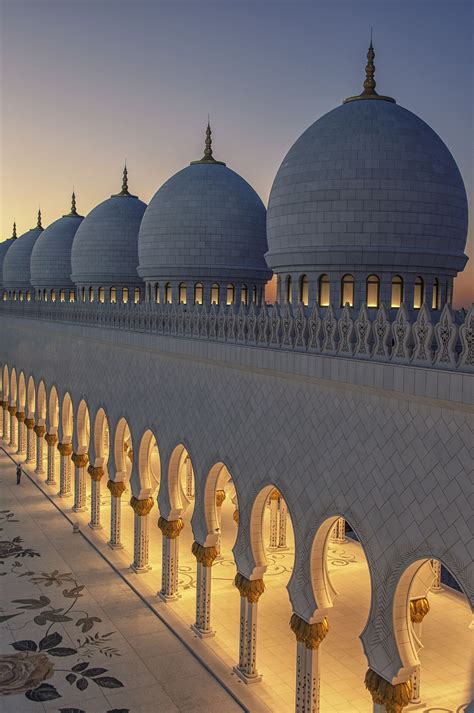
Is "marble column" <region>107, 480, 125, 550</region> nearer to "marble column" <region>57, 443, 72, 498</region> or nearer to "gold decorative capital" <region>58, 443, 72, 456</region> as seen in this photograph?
"gold decorative capital" <region>58, 443, 72, 456</region>

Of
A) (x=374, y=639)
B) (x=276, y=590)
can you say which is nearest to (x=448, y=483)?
(x=374, y=639)

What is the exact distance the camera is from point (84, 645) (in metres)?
13.9

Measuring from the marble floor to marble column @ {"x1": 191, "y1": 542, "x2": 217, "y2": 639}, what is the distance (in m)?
0.23

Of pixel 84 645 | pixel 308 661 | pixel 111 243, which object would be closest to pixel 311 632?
pixel 308 661

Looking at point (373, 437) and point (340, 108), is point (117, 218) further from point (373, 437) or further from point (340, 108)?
point (373, 437)

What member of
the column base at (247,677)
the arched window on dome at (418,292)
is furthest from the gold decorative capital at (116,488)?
the arched window on dome at (418,292)

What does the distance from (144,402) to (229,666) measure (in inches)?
248

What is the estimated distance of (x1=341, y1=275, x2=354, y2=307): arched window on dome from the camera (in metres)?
14.1

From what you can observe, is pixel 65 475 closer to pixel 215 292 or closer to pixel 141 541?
pixel 141 541

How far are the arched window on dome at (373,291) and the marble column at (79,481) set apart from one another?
37.6ft

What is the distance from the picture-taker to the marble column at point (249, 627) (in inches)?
496

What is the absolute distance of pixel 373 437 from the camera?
967cm

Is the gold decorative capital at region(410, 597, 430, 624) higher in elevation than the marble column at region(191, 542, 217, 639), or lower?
higher

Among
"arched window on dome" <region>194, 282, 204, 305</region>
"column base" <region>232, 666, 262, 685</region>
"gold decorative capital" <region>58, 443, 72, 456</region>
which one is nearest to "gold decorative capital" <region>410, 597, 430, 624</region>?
"column base" <region>232, 666, 262, 685</region>
